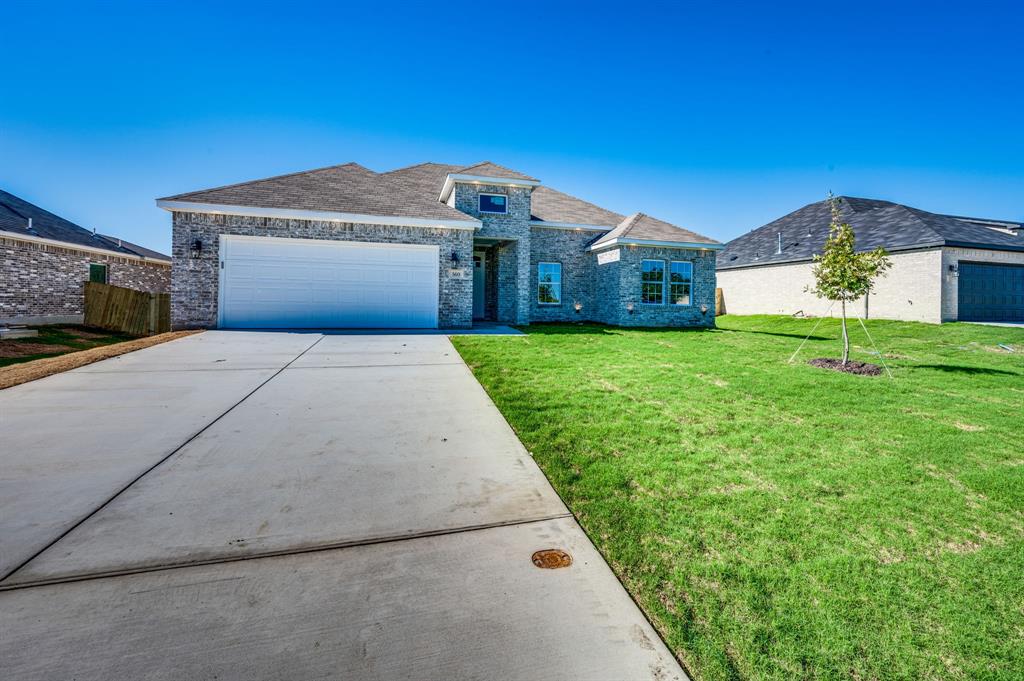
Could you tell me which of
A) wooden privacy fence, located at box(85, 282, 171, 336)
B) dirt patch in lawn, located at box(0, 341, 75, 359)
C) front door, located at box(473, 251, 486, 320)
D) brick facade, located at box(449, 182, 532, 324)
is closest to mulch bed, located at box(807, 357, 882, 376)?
brick facade, located at box(449, 182, 532, 324)

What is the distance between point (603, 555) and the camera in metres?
2.18

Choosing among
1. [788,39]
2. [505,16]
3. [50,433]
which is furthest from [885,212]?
[50,433]

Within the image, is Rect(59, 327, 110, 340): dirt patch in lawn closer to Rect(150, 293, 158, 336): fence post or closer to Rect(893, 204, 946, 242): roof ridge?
Rect(150, 293, 158, 336): fence post

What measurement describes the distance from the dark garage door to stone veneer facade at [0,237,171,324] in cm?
3423

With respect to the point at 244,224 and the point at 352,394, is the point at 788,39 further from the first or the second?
the point at 244,224

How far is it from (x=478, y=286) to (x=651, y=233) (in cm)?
714

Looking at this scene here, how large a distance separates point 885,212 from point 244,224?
90.3 feet

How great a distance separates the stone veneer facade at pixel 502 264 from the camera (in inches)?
455

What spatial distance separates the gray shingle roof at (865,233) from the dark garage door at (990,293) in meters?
0.90

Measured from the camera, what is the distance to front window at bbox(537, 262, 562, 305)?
55.3 ft

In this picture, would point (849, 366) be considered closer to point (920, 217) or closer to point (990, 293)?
point (990, 293)

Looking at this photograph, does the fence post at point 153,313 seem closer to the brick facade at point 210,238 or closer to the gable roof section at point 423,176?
the brick facade at point 210,238

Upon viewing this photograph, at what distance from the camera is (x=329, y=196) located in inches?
504

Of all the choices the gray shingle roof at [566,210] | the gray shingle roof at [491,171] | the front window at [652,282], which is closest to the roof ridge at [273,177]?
the gray shingle roof at [491,171]
